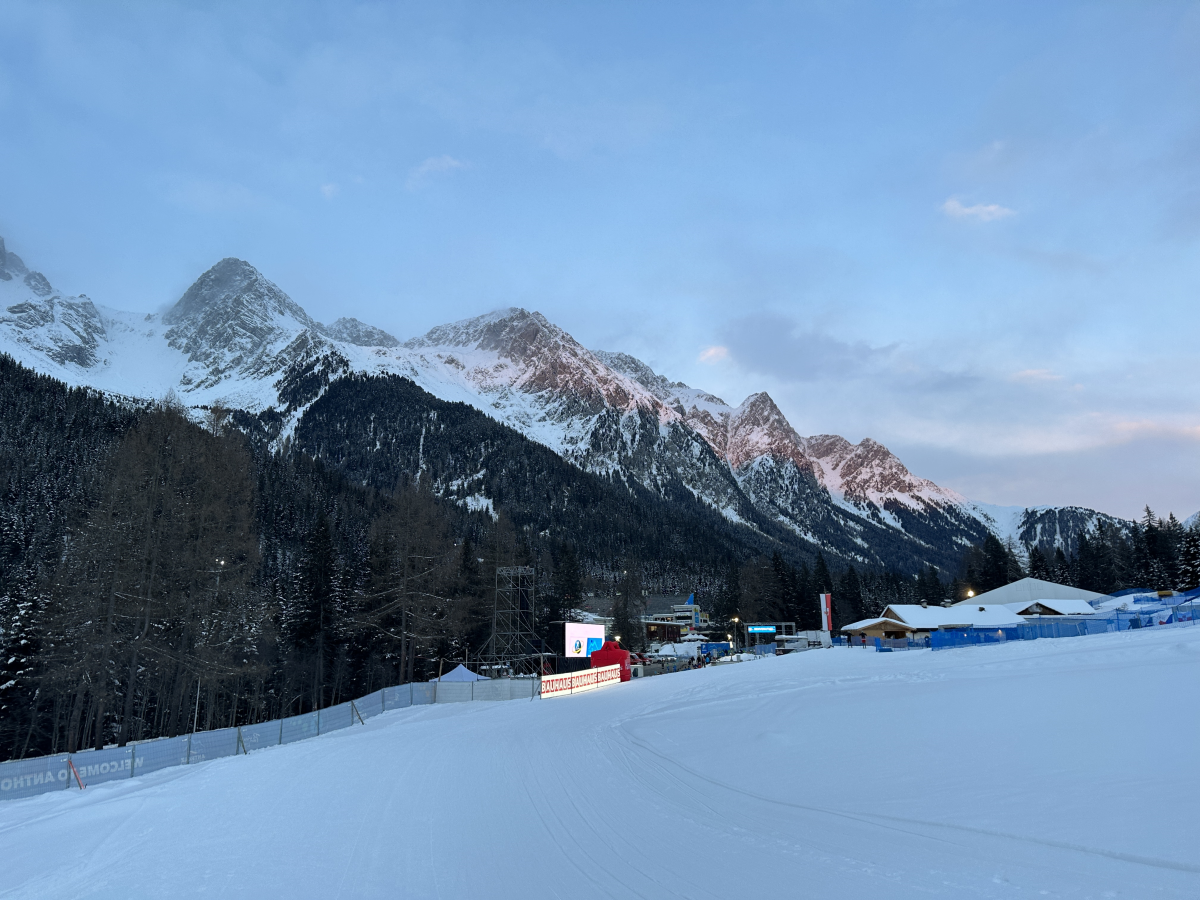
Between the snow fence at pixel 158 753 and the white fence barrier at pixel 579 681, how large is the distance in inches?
341

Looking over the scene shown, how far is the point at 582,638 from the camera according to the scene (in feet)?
129

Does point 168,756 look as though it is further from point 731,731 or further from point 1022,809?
point 1022,809

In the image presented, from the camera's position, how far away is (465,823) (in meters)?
9.50

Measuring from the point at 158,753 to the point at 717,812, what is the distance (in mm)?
16547

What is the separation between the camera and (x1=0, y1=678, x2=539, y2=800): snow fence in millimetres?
15859

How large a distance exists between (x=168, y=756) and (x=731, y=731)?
1546 cm

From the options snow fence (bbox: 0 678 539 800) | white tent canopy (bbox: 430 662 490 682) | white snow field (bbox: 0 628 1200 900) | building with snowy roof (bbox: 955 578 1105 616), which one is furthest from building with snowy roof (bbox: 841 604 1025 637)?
snow fence (bbox: 0 678 539 800)

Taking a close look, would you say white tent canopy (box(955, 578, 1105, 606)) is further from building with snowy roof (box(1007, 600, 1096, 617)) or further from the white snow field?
the white snow field

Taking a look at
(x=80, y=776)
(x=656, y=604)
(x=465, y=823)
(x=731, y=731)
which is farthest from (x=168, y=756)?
(x=656, y=604)

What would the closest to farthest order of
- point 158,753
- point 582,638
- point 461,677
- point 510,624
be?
point 158,753
point 461,677
point 582,638
point 510,624

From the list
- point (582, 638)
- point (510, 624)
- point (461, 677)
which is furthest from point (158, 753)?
point (510, 624)

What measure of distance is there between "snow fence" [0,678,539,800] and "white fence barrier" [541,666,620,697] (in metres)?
8.66

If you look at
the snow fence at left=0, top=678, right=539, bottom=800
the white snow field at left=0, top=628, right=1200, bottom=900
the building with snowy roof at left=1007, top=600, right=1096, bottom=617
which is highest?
the building with snowy roof at left=1007, top=600, right=1096, bottom=617

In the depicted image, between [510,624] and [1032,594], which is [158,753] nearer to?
[510,624]
